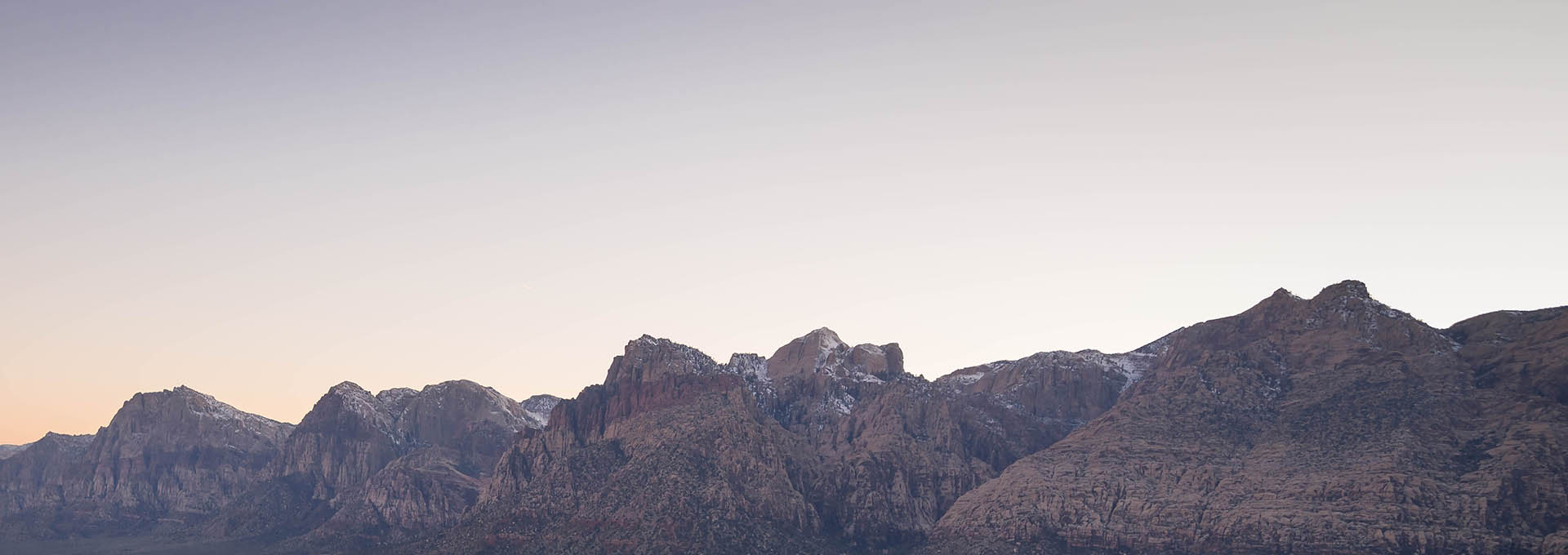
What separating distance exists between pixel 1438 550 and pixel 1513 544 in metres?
9.47

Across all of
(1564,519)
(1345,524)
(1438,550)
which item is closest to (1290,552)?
(1345,524)

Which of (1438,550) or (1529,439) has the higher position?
(1529,439)

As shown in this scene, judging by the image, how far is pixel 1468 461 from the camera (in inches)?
7869

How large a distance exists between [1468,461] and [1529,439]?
9.02 meters

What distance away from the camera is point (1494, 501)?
7441 inches

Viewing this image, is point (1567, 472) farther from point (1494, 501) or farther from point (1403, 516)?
point (1403, 516)

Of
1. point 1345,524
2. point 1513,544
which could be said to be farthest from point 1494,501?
point 1345,524

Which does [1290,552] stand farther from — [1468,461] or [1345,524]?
[1468,461]

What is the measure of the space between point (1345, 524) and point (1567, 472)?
3146cm

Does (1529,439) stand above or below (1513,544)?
above

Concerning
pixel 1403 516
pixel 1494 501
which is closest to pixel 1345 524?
pixel 1403 516

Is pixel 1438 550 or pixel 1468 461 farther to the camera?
pixel 1468 461

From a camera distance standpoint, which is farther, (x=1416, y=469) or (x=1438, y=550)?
(x=1416, y=469)

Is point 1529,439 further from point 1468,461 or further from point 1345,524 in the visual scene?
point 1345,524
